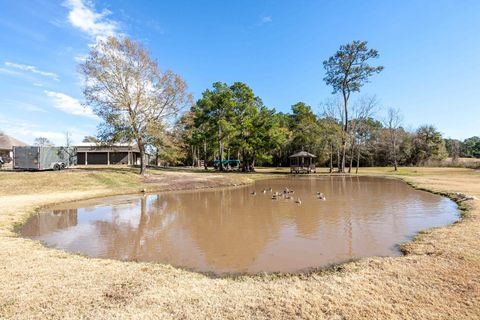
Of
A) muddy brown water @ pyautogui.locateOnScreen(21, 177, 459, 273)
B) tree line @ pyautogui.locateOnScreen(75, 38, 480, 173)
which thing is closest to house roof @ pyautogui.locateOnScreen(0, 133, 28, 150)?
tree line @ pyautogui.locateOnScreen(75, 38, 480, 173)

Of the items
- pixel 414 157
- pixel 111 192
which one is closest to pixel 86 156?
pixel 111 192

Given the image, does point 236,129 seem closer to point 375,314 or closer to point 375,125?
point 375,314

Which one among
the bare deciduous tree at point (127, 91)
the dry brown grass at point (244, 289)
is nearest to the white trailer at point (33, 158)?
Result: the bare deciduous tree at point (127, 91)

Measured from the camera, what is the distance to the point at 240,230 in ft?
31.9

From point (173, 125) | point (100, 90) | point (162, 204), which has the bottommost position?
point (162, 204)

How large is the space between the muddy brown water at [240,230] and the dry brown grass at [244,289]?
3.26 ft

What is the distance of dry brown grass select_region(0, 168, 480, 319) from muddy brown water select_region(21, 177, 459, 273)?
39.1 inches

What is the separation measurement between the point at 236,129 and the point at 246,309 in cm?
3532

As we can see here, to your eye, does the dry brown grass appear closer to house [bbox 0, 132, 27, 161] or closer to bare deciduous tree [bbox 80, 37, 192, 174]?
bare deciduous tree [bbox 80, 37, 192, 174]

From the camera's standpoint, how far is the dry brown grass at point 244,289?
3.85m

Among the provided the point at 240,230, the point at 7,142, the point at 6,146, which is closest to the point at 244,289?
the point at 240,230

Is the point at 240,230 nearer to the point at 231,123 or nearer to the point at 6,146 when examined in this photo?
the point at 231,123

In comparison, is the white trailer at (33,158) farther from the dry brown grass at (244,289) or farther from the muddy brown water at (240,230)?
the dry brown grass at (244,289)

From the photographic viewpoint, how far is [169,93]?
26.9 meters
